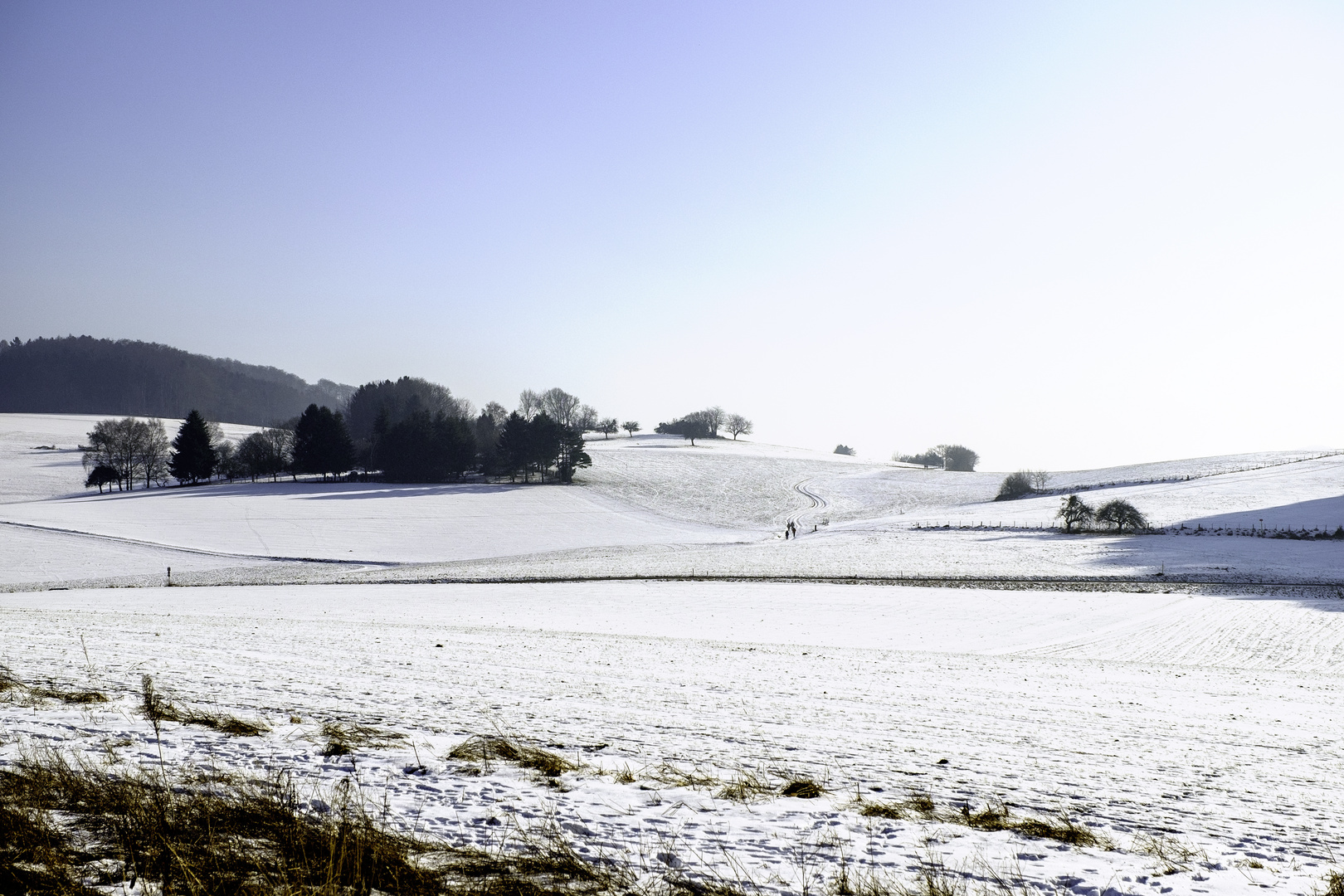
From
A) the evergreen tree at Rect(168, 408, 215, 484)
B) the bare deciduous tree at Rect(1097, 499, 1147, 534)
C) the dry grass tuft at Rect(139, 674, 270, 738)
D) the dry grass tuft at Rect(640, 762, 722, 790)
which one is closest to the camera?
the dry grass tuft at Rect(640, 762, 722, 790)

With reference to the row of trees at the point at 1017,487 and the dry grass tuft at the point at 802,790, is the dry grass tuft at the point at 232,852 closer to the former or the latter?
the dry grass tuft at the point at 802,790

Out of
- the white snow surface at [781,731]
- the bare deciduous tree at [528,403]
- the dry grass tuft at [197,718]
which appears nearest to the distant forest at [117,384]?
the bare deciduous tree at [528,403]

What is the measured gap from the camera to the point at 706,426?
14625cm

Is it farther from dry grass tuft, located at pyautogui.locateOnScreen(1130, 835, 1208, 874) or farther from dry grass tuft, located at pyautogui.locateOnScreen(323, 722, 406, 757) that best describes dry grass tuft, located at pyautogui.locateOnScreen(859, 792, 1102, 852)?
dry grass tuft, located at pyautogui.locateOnScreen(323, 722, 406, 757)

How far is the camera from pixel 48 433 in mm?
124875

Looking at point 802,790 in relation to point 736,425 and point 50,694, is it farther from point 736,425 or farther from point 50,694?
point 736,425

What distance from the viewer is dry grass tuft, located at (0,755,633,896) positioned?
13.8ft

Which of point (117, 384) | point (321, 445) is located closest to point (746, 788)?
point (321, 445)

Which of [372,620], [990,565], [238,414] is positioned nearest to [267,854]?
[372,620]

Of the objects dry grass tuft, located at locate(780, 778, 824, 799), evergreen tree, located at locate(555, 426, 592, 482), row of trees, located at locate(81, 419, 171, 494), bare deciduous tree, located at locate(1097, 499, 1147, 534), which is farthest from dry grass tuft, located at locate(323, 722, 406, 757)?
row of trees, located at locate(81, 419, 171, 494)

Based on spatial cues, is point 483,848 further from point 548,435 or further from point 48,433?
point 48,433

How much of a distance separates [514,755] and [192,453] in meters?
97.1

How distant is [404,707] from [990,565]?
115ft

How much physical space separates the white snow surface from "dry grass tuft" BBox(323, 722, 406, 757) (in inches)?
4.9
